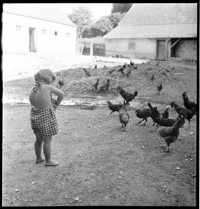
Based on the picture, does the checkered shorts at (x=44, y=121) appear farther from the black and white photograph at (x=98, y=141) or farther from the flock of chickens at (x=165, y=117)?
the flock of chickens at (x=165, y=117)

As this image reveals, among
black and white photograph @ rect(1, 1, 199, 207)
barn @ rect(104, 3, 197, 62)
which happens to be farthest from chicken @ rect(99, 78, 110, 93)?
barn @ rect(104, 3, 197, 62)

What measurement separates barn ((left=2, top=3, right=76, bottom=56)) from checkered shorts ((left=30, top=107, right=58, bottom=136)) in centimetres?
2079

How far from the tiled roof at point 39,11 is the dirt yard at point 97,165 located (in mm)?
20768

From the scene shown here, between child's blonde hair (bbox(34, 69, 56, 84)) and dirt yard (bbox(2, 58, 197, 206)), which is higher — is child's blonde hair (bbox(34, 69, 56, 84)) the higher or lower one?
the higher one

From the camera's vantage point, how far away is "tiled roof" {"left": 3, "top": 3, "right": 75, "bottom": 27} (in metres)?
25.7

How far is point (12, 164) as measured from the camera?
4180 millimetres

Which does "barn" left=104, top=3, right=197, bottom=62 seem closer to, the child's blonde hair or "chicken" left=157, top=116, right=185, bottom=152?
"chicken" left=157, top=116, right=185, bottom=152

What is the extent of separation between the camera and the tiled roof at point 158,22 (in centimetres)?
2883

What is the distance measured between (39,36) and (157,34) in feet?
43.0

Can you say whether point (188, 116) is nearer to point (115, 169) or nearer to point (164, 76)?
point (115, 169)

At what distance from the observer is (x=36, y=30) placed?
28.3 metres

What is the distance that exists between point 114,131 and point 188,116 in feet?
6.16

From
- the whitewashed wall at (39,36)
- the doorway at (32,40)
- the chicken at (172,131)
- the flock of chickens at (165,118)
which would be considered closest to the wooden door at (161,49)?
the whitewashed wall at (39,36)

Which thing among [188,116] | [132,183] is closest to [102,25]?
[188,116]
